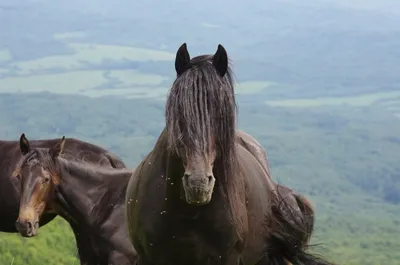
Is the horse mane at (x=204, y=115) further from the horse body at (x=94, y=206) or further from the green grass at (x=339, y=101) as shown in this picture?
the green grass at (x=339, y=101)

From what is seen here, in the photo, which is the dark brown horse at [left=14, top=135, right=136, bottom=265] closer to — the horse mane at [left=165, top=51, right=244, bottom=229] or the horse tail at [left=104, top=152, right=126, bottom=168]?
the horse tail at [left=104, top=152, right=126, bottom=168]

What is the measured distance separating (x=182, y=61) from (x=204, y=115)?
41cm

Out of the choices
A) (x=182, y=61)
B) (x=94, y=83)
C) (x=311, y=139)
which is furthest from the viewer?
(x=94, y=83)

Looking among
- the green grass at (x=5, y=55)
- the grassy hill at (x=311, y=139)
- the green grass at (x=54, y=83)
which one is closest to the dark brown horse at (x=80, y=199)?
the grassy hill at (x=311, y=139)

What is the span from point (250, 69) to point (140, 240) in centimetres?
9534

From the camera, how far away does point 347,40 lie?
434 ft

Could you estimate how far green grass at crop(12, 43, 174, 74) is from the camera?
3875 inches

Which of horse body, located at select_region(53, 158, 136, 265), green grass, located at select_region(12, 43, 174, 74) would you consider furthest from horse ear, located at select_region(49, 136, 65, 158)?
green grass, located at select_region(12, 43, 174, 74)

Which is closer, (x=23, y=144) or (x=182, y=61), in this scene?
(x=182, y=61)

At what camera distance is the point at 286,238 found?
7.20 metres

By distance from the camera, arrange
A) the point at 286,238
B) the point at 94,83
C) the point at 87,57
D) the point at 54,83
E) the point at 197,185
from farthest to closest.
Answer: the point at 94,83, the point at 87,57, the point at 54,83, the point at 286,238, the point at 197,185

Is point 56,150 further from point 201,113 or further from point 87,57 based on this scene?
point 87,57

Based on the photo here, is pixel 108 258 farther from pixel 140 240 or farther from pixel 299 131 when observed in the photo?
pixel 299 131

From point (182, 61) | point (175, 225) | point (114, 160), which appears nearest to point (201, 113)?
point (182, 61)
